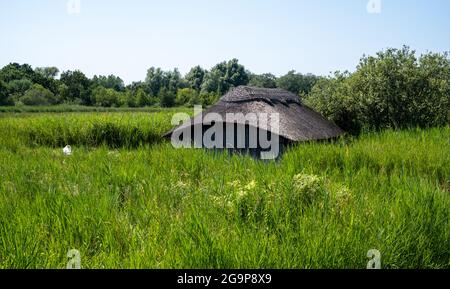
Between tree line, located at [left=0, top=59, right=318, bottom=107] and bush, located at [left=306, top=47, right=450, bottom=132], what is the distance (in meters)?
36.8

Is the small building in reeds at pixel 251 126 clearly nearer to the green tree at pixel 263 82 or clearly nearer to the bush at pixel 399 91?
the bush at pixel 399 91

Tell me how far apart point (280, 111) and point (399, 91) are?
4.68 meters

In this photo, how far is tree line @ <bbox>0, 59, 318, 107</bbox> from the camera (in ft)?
187

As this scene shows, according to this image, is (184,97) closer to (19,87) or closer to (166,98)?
(166,98)

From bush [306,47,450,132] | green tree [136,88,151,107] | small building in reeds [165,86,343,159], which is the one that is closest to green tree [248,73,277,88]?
green tree [136,88,151,107]

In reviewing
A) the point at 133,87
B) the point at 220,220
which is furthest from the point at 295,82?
the point at 220,220

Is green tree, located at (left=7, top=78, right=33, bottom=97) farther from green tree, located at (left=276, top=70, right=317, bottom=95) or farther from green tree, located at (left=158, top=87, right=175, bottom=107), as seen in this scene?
green tree, located at (left=276, top=70, right=317, bottom=95)

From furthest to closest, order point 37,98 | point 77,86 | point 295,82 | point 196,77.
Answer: point 295,82 < point 196,77 < point 77,86 < point 37,98

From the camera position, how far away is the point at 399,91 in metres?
14.2

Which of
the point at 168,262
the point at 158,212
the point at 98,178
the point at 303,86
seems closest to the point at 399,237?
the point at 168,262

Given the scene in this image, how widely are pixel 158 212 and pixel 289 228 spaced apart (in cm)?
135

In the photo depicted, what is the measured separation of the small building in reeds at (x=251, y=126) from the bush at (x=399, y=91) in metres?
1.76

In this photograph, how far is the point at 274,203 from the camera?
418 cm
